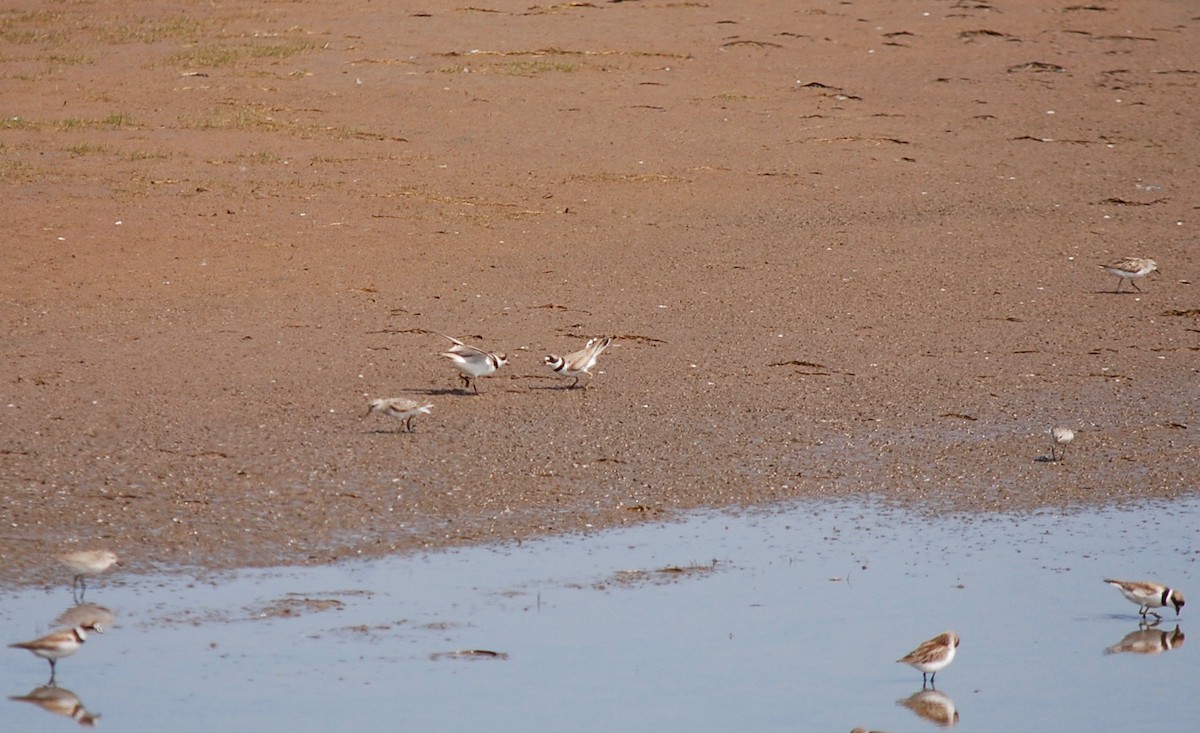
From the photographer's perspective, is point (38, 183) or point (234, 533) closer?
point (234, 533)

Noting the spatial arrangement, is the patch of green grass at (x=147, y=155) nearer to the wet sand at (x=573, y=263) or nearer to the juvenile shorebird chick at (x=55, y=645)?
the wet sand at (x=573, y=263)

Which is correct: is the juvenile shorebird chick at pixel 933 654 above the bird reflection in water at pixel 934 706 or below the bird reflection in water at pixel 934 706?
above

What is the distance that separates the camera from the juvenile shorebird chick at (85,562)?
25.4 ft

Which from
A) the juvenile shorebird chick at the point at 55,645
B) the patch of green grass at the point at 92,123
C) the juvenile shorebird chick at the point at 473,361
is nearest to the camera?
the juvenile shorebird chick at the point at 55,645

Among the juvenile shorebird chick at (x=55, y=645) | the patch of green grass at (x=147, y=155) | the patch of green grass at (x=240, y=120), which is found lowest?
→ the juvenile shorebird chick at (x=55, y=645)

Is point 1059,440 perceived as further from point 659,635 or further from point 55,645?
point 55,645

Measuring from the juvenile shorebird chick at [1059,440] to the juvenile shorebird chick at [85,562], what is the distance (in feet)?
18.3

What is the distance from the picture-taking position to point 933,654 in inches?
283

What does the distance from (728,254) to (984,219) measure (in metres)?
3.01

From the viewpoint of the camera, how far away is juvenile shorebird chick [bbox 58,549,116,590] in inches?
305

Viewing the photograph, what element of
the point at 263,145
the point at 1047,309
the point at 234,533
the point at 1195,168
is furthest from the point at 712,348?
the point at 1195,168

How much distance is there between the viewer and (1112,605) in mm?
8445

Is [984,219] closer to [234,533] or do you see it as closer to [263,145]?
[263,145]

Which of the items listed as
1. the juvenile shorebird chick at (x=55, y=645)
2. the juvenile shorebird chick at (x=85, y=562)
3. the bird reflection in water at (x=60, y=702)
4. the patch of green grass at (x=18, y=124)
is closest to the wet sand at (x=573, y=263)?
the patch of green grass at (x=18, y=124)
